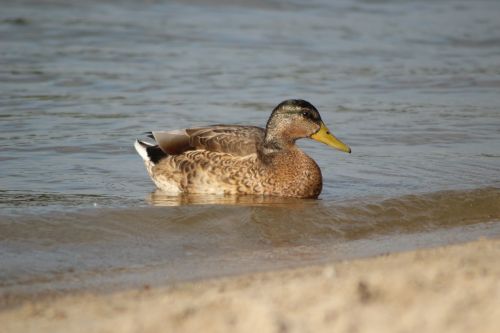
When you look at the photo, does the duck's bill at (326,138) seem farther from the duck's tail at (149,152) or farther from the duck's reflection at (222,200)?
the duck's tail at (149,152)

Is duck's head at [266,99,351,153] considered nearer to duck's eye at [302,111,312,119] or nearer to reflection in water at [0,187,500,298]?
duck's eye at [302,111,312,119]

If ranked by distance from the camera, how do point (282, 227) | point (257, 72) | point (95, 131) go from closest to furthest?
point (282, 227), point (95, 131), point (257, 72)

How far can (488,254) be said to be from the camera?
646cm

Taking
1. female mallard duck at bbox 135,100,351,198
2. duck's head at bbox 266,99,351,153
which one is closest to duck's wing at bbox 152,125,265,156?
female mallard duck at bbox 135,100,351,198

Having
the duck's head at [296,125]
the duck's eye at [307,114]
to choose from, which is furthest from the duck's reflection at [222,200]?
the duck's eye at [307,114]

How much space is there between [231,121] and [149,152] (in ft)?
8.10

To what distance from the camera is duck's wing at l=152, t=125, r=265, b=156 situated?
9.44m

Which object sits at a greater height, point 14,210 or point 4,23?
point 4,23

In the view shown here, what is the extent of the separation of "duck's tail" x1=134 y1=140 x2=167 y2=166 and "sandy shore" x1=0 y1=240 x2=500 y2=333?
3740 mm

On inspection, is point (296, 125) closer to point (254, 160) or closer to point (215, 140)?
point (254, 160)

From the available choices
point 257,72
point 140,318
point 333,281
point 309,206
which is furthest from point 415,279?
point 257,72

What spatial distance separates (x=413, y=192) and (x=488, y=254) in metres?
2.65

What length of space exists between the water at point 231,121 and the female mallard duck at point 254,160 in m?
0.25

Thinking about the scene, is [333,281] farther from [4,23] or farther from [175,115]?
[4,23]
